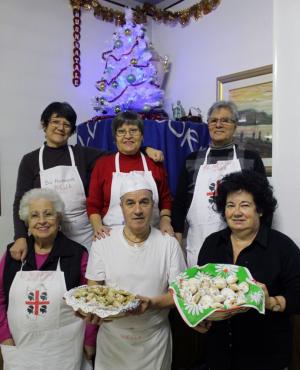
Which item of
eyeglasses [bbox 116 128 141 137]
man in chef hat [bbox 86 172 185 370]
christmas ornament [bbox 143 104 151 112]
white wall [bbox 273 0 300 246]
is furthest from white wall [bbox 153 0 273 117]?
man in chef hat [bbox 86 172 185 370]

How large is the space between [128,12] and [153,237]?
220 centimetres

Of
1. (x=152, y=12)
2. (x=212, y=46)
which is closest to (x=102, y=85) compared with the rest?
(x=212, y=46)

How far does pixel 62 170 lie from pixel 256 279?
3.56ft

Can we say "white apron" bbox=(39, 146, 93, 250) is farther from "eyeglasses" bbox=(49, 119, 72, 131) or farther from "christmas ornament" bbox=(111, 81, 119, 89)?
"christmas ornament" bbox=(111, 81, 119, 89)

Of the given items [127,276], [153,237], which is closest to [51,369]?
[127,276]

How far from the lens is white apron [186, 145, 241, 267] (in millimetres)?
1845

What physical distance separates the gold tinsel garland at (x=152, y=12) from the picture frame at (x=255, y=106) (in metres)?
0.64

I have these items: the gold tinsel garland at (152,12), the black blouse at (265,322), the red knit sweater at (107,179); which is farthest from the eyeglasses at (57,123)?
the gold tinsel garland at (152,12)

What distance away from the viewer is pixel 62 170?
1.90 m

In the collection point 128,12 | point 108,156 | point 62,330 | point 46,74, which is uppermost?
point 128,12

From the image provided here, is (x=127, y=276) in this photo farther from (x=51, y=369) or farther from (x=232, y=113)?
(x=232, y=113)

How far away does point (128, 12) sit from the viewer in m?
3.01

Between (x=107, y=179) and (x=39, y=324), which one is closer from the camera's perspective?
(x=39, y=324)

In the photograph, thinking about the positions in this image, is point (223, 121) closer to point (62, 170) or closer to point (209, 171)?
point (209, 171)
